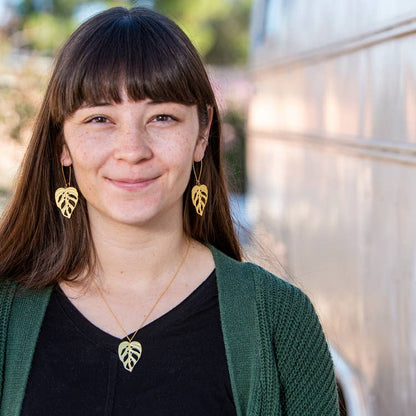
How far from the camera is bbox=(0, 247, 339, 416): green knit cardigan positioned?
1.97m

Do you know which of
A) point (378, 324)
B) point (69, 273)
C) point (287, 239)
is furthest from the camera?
point (287, 239)

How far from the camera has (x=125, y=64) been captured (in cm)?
194

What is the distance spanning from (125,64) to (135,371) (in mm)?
740

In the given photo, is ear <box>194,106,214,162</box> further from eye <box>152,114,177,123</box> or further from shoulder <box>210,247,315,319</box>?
shoulder <box>210,247,315,319</box>

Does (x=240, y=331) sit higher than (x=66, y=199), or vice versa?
(x=66, y=199)

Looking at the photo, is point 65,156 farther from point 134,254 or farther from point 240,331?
point 240,331

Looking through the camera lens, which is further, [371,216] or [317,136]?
[317,136]

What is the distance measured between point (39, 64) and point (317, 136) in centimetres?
735

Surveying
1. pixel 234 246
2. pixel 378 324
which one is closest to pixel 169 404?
pixel 234 246

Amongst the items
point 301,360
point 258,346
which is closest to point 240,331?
point 258,346

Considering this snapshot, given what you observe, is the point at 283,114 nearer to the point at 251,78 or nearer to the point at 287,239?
the point at 287,239

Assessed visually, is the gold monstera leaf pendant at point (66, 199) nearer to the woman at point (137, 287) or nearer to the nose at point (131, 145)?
the woman at point (137, 287)

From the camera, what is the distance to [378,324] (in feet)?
11.2

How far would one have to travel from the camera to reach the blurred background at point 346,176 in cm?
307
